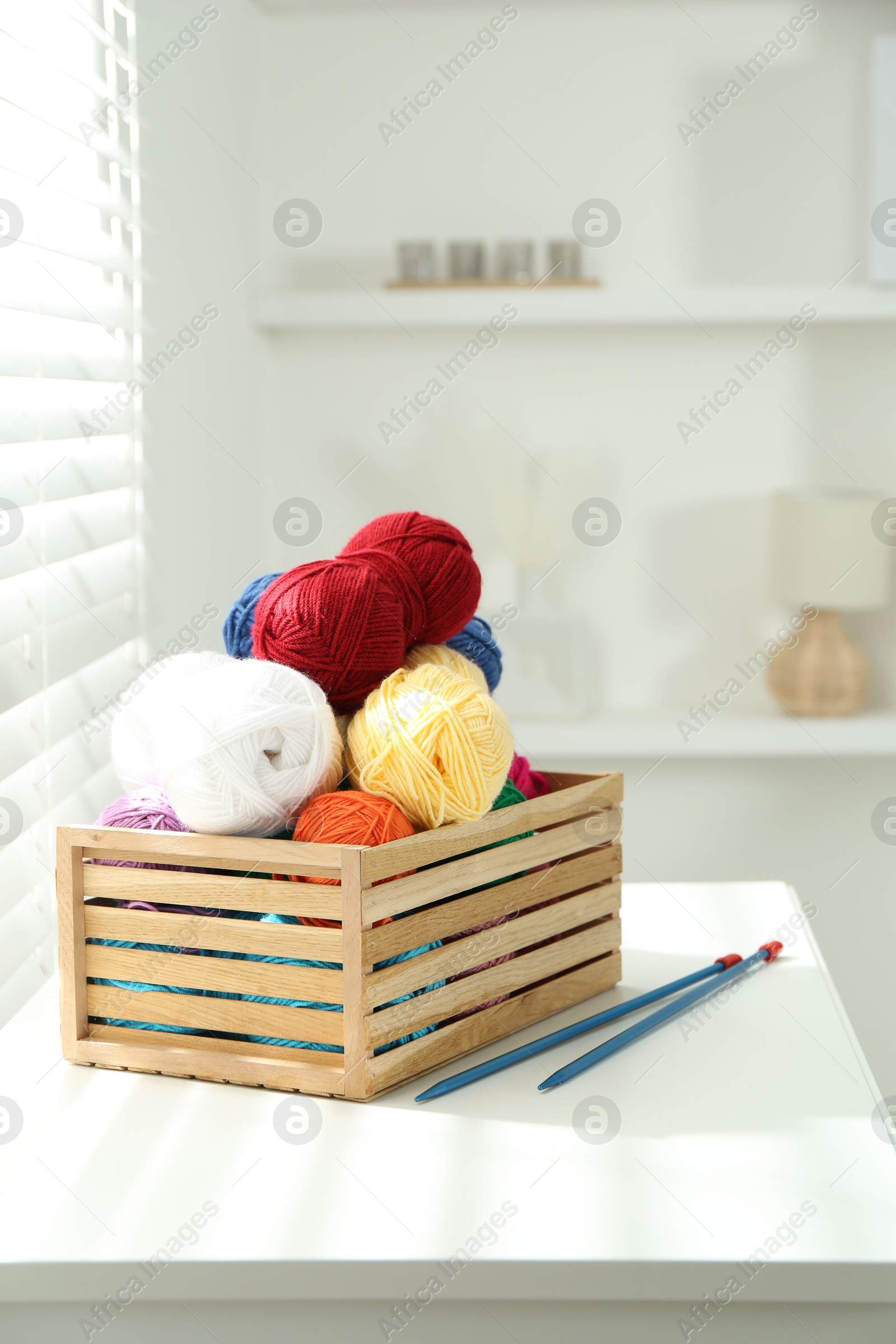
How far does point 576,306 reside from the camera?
185cm

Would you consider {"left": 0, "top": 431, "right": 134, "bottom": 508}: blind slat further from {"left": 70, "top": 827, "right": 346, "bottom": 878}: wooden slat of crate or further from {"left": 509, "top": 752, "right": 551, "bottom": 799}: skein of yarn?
{"left": 509, "top": 752, "right": 551, "bottom": 799}: skein of yarn

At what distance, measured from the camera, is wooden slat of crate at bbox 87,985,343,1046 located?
722 mm

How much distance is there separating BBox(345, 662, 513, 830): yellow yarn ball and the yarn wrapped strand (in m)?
0.03

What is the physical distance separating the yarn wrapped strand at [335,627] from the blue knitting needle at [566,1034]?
243mm

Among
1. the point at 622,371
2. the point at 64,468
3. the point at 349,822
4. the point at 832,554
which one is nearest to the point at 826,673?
the point at 832,554

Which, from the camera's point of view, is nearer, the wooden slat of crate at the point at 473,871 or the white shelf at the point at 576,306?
the wooden slat of crate at the point at 473,871

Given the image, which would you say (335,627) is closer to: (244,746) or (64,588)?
(244,746)

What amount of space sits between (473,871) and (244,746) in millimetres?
167

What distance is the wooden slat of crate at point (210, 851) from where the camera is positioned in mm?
704

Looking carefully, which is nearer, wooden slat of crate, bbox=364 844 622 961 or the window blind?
wooden slat of crate, bbox=364 844 622 961

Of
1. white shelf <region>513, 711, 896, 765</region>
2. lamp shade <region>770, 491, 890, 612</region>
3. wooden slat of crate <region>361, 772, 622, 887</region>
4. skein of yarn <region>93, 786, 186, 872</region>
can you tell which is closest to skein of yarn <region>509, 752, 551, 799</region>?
wooden slat of crate <region>361, 772, 622, 887</region>

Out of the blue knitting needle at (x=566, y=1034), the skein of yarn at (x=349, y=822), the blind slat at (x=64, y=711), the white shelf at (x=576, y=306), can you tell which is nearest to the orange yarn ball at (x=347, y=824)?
the skein of yarn at (x=349, y=822)

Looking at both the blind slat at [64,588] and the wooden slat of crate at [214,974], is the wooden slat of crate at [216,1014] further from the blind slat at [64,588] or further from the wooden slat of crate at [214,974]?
the blind slat at [64,588]

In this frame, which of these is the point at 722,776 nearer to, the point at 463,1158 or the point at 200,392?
the point at 200,392
